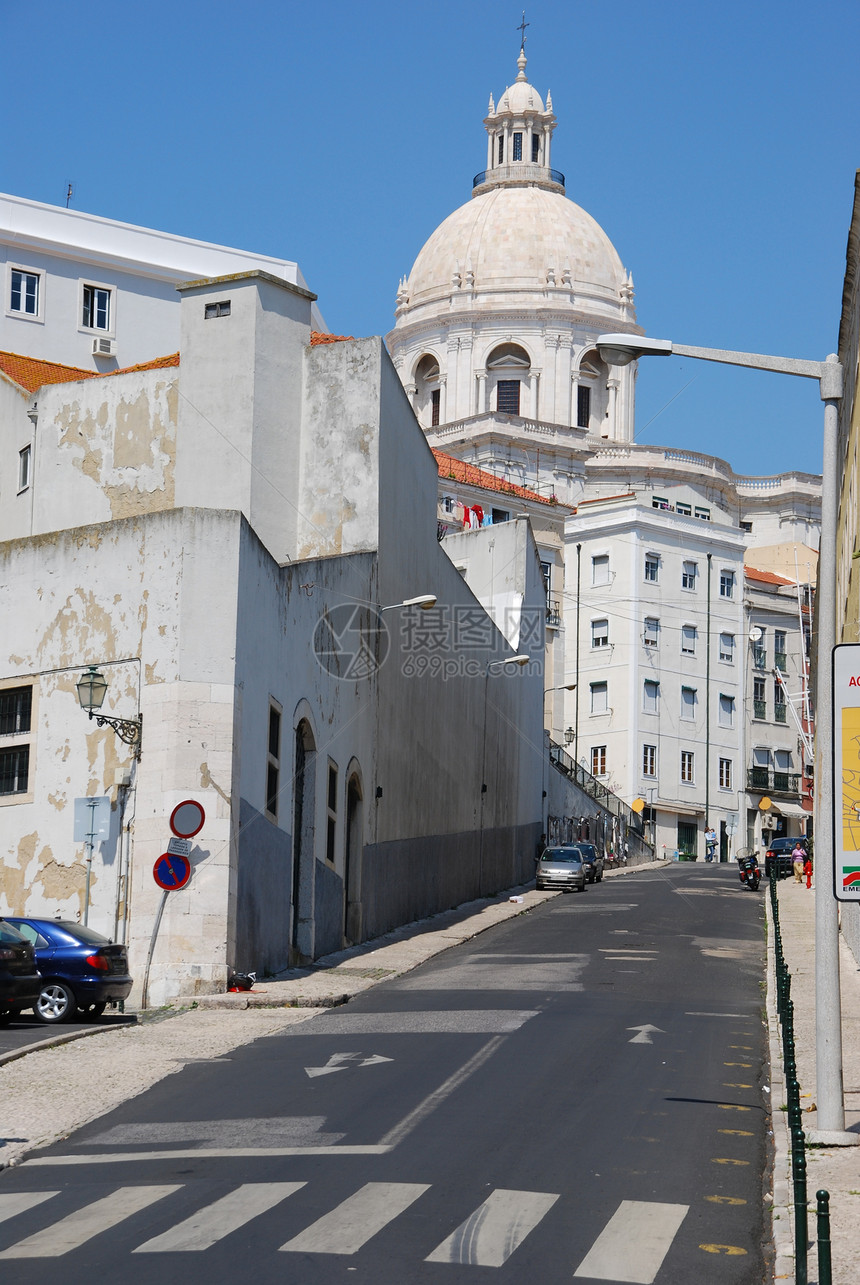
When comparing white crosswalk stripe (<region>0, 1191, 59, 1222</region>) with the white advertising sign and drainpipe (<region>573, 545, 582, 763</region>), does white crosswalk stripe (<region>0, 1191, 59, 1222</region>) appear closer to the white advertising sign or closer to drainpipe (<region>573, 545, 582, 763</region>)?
the white advertising sign

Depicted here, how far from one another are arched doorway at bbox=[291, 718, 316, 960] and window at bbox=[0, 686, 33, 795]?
15.1 ft

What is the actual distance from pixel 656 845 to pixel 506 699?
33.5 metres

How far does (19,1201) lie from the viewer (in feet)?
37.9

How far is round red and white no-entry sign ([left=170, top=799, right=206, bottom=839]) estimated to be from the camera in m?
22.8

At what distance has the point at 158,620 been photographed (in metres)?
24.2

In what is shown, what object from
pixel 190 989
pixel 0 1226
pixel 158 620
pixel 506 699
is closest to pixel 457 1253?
pixel 0 1226

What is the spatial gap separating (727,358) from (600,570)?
75.0 meters

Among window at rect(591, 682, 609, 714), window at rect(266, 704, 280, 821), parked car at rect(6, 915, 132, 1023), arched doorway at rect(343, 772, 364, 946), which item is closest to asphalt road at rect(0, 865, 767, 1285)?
parked car at rect(6, 915, 132, 1023)

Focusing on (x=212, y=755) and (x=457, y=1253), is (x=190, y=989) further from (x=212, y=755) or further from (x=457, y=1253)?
(x=457, y=1253)

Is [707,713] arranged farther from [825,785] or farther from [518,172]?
[825,785]

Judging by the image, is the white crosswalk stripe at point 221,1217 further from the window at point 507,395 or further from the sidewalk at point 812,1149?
the window at point 507,395

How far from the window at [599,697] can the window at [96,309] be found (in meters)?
39.9

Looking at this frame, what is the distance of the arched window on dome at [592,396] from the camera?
11112cm

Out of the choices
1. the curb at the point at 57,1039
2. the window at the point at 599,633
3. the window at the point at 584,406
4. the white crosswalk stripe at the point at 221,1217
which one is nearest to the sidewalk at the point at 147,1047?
the curb at the point at 57,1039
